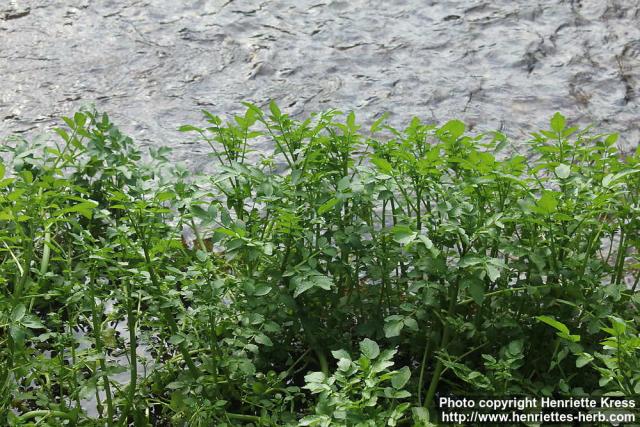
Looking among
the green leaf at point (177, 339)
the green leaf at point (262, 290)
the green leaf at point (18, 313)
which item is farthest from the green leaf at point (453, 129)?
the green leaf at point (18, 313)

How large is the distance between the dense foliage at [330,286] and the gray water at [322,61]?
1.44 meters

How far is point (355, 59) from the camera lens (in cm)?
479

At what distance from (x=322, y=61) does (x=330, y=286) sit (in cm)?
234

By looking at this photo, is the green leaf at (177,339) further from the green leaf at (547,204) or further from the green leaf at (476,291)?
the green leaf at (547,204)

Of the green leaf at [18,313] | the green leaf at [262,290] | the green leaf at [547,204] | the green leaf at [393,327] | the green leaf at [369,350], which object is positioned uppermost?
the green leaf at [547,204]

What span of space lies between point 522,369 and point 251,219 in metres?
0.91

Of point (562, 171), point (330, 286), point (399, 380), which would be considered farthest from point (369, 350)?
point (562, 171)

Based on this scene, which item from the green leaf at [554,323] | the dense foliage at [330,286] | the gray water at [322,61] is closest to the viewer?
the green leaf at [554,323]

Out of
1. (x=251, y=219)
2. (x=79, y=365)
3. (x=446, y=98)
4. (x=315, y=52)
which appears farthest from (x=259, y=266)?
(x=315, y=52)

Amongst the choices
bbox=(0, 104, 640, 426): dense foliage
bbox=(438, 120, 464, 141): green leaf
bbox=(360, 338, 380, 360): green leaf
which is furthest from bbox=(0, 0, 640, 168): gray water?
bbox=(360, 338, 380, 360): green leaf

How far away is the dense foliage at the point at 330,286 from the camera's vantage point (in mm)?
2420

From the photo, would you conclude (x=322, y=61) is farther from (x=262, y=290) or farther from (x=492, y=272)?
(x=492, y=272)

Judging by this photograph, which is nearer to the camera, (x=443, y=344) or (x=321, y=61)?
(x=443, y=344)

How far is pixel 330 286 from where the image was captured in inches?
104
